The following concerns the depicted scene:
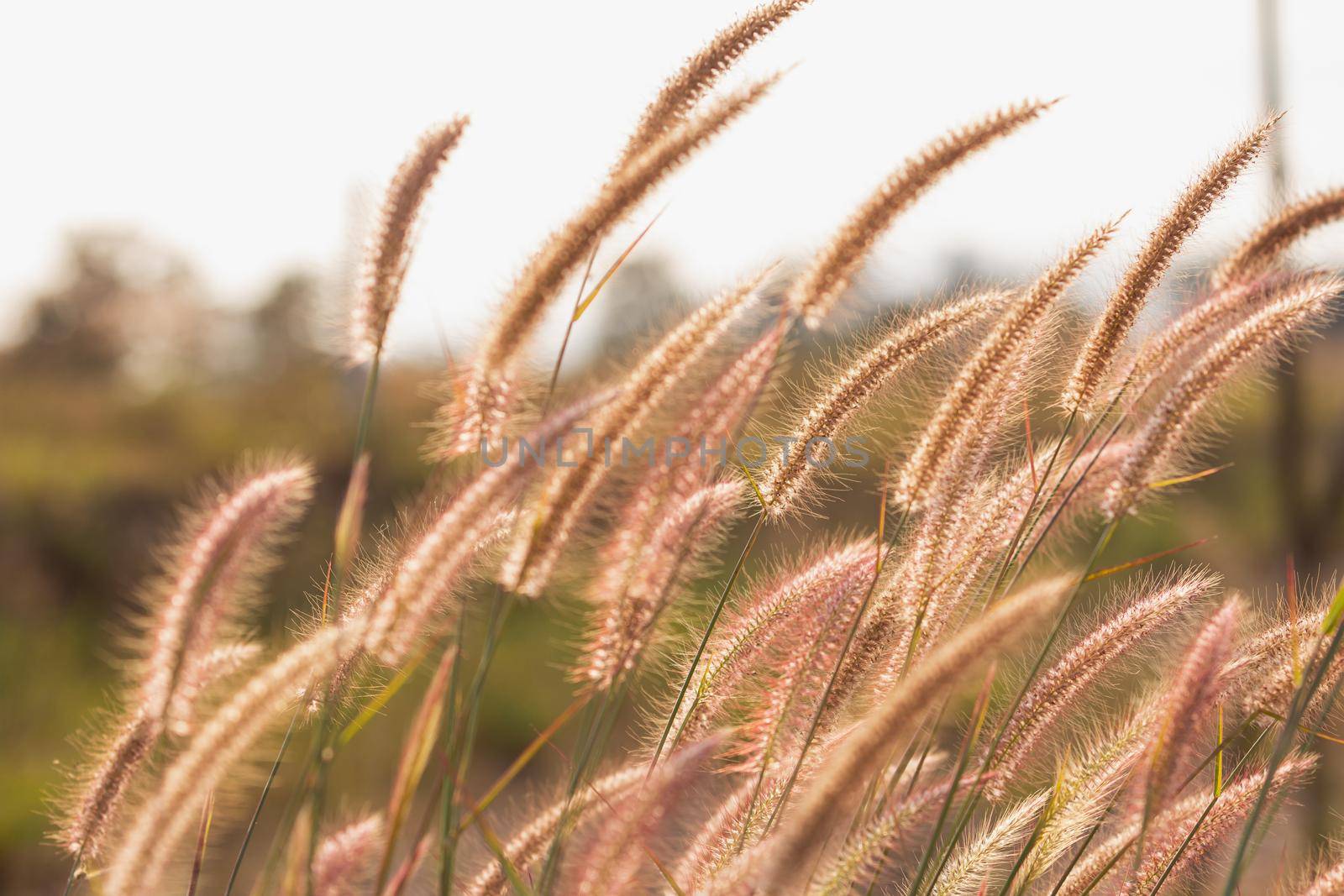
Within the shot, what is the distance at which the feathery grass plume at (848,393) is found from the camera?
4.58 feet

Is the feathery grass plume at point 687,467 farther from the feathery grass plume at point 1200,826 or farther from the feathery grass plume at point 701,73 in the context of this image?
the feathery grass plume at point 1200,826

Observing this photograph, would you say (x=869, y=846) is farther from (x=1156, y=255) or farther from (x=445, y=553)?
(x=1156, y=255)

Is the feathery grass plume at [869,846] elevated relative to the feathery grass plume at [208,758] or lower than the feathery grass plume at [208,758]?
elevated

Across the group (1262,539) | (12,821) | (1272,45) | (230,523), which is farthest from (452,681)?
(1262,539)

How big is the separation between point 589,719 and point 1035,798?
69cm

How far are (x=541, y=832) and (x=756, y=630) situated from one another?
0.42 metres

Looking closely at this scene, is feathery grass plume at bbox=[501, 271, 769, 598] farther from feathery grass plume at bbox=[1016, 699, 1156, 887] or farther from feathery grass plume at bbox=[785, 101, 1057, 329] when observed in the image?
feathery grass plume at bbox=[1016, 699, 1156, 887]

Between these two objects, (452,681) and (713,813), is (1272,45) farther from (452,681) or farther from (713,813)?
(452,681)

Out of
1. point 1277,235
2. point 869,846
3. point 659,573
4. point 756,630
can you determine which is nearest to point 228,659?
point 659,573

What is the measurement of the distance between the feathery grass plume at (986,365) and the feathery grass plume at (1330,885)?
0.69 metres

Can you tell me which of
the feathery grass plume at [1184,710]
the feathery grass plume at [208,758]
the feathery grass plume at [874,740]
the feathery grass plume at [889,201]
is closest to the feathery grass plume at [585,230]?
the feathery grass plume at [889,201]

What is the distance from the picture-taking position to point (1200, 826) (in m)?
1.36

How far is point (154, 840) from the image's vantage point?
3.38 feet

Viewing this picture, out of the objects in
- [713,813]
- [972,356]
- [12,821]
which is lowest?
[12,821]
